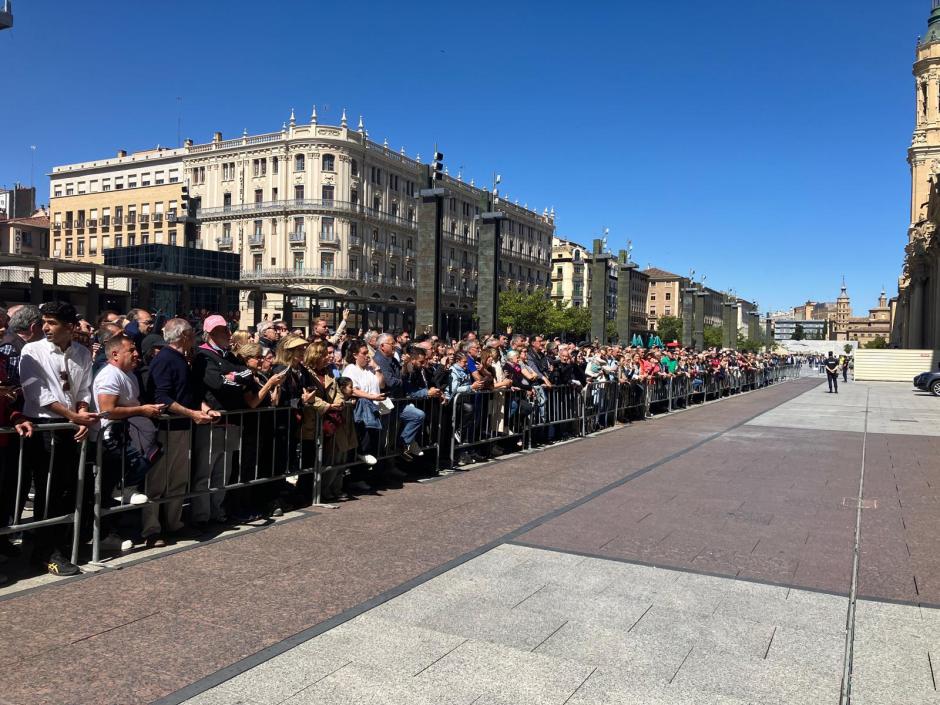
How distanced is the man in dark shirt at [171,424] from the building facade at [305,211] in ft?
173

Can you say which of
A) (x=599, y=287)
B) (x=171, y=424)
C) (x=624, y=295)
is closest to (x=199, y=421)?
(x=171, y=424)

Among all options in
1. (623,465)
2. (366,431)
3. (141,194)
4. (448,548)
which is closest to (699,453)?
(623,465)

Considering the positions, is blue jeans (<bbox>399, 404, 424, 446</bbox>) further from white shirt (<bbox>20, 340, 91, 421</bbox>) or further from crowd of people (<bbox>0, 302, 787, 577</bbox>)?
white shirt (<bbox>20, 340, 91, 421</bbox>)

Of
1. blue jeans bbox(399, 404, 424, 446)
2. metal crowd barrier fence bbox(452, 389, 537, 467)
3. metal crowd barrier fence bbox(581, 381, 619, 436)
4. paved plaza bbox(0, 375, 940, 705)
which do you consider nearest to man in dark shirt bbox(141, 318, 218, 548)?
paved plaza bbox(0, 375, 940, 705)

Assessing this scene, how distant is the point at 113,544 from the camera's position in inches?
225

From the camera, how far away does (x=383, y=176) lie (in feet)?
236

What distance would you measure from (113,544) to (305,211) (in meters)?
62.9

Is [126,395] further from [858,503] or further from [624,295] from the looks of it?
[624,295]

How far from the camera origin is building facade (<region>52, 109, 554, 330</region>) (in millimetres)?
66188

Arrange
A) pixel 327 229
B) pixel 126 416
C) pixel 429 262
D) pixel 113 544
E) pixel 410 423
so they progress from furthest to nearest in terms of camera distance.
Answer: pixel 327 229, pixel 429 262, pixel 410 423, pixel 113 544, pixel 126 416

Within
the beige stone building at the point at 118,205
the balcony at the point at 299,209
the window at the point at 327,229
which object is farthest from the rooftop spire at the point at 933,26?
the beige stone building at the point at 118,205

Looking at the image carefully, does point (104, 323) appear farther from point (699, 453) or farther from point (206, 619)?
point (699, 453)

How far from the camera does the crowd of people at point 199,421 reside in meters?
5.26

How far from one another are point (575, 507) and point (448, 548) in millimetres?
2072
